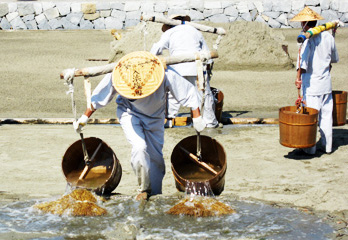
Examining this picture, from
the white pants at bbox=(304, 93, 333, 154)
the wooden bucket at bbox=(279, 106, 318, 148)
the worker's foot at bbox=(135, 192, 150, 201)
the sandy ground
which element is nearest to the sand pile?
the sandy ground

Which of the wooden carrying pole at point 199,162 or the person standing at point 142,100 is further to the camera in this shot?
the wooden carrying pole at point 199,162

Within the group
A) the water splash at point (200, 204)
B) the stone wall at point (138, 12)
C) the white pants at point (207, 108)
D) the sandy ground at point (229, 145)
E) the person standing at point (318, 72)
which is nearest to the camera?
the water splash at point (200, 204)

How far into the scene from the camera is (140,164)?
575cm

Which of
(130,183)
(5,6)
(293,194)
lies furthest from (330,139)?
(5,6)

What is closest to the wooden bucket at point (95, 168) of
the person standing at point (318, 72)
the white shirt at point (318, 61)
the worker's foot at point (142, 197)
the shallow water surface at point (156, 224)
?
the shallow water surface at point (156, 224)

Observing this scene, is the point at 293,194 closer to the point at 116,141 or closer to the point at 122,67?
the point at 122,67

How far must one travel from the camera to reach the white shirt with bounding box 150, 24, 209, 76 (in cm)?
849

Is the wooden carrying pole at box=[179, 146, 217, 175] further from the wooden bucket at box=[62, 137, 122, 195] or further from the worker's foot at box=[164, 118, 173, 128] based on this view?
the worker's foot at box=[164, 118, 173, 128]

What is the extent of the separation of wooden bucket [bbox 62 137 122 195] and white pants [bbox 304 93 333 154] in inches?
112

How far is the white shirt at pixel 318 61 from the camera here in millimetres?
7699

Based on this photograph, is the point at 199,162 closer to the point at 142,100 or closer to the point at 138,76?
the point at 142,100

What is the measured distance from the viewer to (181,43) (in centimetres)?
851

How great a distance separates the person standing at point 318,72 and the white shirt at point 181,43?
1.50 meters

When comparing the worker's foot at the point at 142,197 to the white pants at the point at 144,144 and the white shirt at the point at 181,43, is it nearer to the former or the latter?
the white pants at the point at 144,144
